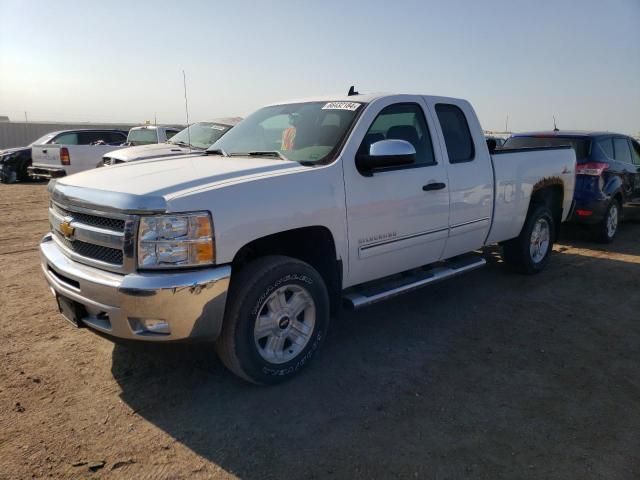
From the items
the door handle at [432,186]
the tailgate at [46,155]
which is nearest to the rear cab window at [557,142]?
the door handle at [432,186]

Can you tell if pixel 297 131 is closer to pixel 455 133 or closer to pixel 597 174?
pixel 455 133

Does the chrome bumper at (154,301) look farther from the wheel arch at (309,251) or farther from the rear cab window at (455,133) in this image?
the rear cab window at (455,133)

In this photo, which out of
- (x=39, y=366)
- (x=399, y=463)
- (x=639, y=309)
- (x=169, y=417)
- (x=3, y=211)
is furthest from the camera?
(x=3, y=211)

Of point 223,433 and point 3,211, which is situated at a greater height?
point 3,211

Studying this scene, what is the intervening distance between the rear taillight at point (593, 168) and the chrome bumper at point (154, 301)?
21.9 feet

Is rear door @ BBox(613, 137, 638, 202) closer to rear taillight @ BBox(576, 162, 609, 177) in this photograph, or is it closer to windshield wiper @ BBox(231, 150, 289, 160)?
rear taillight @ BBox(576, 162, 609, 177)

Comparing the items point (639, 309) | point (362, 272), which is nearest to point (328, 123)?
point (362, 272)

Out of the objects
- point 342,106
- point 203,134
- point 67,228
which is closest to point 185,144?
point 203,134

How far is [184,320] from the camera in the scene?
115 inches

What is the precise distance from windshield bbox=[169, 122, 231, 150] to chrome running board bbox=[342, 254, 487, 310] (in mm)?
5948

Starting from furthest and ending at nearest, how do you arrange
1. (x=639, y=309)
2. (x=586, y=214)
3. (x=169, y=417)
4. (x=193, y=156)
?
1. (x=586, y=214)
2. (x=639, y=309)
3. (x=193, y=156)
4. (x=169, y=417)

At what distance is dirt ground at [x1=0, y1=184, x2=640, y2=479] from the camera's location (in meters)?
2.71

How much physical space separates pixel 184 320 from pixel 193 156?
1945 mm

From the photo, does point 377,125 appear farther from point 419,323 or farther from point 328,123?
point 419,323
